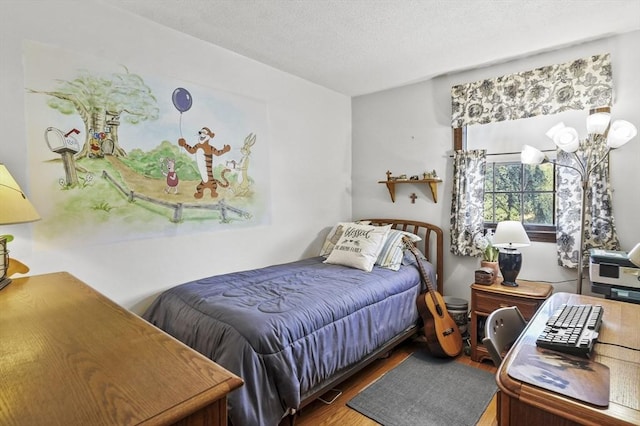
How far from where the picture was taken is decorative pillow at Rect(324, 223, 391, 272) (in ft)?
9.28

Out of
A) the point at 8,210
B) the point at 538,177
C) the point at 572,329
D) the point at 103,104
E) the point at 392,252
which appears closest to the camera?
the point at 572,329

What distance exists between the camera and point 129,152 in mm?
2166

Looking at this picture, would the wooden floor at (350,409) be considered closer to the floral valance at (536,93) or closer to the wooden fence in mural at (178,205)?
the wooden fence in mural at (178,205)

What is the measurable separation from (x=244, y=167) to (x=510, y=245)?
2.18m

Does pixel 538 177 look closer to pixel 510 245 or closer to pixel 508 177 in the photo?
pixel 508 177

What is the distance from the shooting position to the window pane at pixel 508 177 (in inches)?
114

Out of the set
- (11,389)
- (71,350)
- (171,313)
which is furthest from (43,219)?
(11,389)

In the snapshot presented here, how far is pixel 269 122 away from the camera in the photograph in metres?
3.01

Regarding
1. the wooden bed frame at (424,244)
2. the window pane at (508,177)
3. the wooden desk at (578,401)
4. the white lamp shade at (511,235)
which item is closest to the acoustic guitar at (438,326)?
the wooden bed frame at (424,244)

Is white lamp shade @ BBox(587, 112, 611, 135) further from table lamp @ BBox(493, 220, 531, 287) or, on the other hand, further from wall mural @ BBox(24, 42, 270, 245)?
wall mural @ BBox(24, 42, 270, 245)

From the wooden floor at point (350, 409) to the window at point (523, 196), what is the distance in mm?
1196

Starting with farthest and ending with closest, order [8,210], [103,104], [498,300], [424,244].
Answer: [424,244] → [498,300] → [103,104] → [8,210]

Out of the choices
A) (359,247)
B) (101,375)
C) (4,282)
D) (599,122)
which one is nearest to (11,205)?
(4,282)

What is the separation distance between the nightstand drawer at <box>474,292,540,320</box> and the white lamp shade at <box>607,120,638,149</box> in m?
1.17
